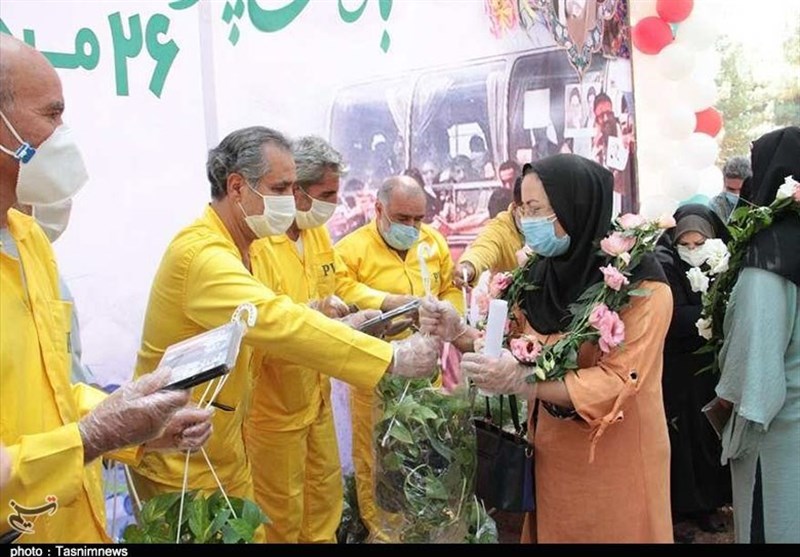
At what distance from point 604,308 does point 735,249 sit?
2.12ft

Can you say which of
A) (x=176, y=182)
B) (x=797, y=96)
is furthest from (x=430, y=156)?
(x=797, y=96)

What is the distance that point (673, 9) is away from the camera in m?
6.80

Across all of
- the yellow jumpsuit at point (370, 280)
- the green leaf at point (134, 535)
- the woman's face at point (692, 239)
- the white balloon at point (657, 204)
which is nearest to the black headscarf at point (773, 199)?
the woman's face at point (692, 239)

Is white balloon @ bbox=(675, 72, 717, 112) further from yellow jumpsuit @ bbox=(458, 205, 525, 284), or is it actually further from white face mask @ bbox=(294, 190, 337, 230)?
white face mask @ bbox=(294, 190, 337, 230)

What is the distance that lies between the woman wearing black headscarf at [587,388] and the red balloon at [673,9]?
18.0 feet

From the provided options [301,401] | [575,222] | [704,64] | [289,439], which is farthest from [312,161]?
[704,64]

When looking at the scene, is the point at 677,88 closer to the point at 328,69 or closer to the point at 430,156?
the point at 430,156

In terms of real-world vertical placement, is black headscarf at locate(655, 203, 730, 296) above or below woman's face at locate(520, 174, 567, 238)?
below

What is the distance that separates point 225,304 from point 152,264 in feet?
3.68

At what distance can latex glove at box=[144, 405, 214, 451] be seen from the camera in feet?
5.17

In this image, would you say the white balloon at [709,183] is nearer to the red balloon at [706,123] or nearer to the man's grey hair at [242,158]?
the red balloon at [706,123]

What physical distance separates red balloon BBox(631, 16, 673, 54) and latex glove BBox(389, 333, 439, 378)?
5.77 meters

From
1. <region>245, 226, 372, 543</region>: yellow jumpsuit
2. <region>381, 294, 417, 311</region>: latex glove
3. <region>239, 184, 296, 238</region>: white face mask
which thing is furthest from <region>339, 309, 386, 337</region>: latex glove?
<region>381, 294, 417, 311</region>: latex glove

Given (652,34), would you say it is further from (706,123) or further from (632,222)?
(632,222)
